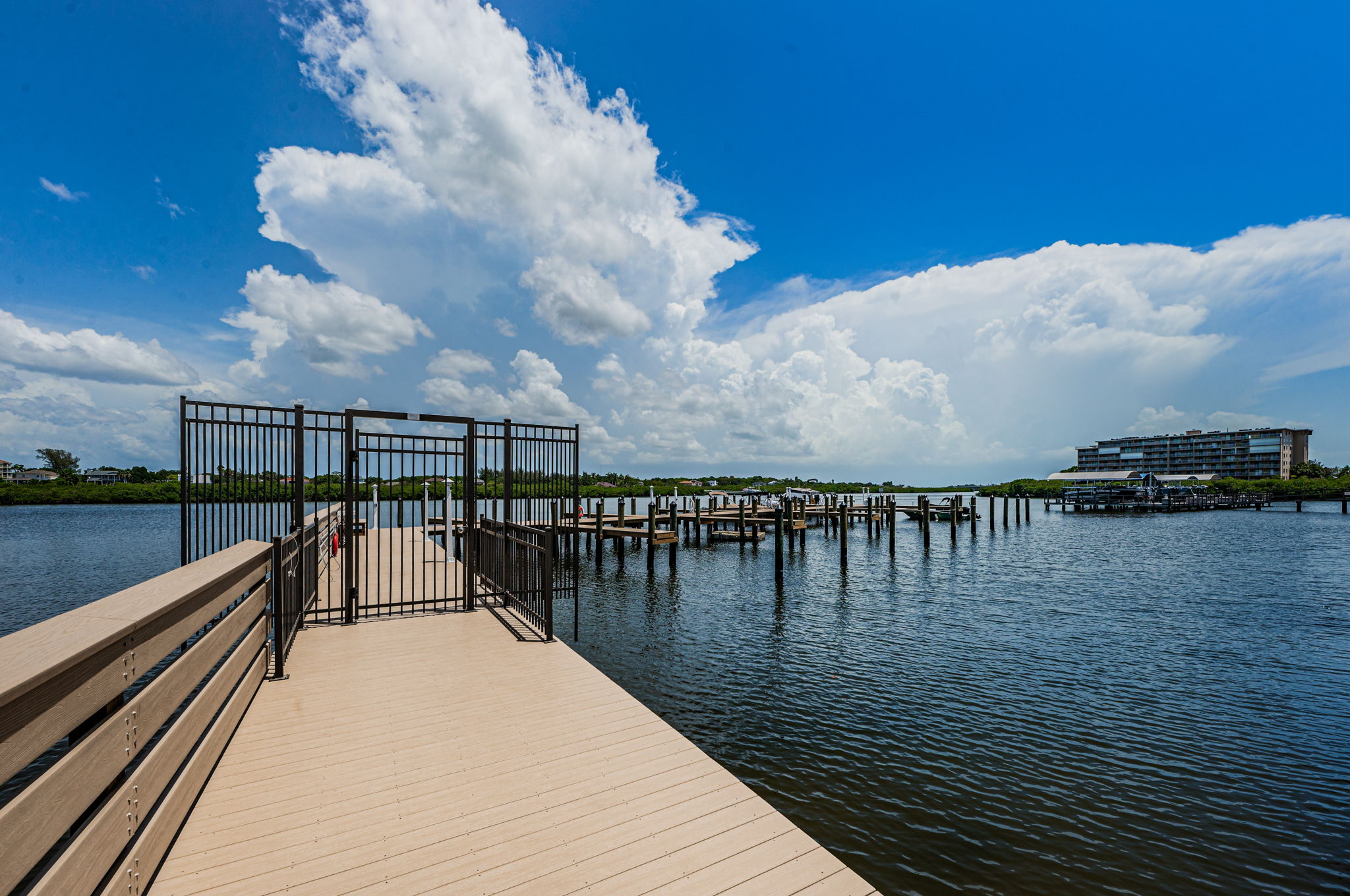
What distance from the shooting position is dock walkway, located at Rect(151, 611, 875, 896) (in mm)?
2756

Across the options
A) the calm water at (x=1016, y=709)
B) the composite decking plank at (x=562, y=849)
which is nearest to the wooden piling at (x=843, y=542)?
the calm water at (x=1016, y=709)

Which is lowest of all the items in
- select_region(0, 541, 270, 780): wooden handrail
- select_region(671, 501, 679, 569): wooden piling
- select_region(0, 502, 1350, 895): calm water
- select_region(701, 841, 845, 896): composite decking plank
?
select_region(0, 502, 1350, 895): calm water

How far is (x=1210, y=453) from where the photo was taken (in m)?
117

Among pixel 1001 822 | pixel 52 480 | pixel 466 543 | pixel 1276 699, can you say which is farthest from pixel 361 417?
pixel 52 480

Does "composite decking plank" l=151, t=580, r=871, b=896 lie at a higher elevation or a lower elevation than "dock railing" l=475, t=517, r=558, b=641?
lower

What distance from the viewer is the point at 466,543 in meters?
8.05

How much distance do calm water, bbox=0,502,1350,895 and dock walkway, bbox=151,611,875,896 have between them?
1.96 metres

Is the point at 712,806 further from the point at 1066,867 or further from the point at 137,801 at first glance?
the point at 1066,867

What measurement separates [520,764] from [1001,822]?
4.31 meters

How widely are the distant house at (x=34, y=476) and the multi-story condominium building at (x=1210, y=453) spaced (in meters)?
157

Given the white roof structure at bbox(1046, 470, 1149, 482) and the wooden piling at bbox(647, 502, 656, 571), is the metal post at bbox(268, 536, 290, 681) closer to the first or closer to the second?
the wooden piling at bbox(647, 502, 656, 571)

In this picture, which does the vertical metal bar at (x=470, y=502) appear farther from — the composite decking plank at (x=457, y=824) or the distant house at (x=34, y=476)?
the distant house at (x=34, y=476)

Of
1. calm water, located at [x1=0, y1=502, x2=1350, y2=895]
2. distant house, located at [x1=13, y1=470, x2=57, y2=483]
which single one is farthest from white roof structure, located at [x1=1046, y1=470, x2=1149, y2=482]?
distant house, located at [x1=13, y1=470, x2=57, y2=483]

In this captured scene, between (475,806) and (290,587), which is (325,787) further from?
(290,587)
